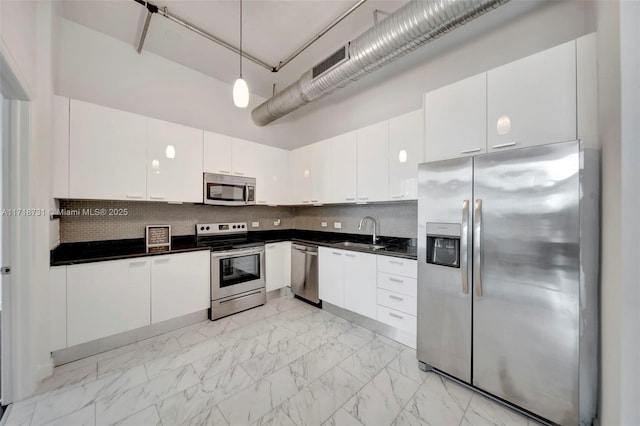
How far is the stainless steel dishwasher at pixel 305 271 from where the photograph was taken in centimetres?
316

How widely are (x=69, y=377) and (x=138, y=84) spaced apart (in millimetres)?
3026

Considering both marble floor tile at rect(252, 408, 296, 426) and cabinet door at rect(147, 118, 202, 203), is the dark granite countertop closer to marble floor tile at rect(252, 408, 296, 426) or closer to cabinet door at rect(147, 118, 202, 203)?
cabinet door at rect(147, 118, 202, 203)

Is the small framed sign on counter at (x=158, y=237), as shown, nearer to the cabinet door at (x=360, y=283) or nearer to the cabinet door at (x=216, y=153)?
the cabinet door at (x=216, y=153)

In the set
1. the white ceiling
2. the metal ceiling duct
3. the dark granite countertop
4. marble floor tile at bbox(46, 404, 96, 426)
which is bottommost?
marble floor tile at bbox(46, 404, 96, 426)

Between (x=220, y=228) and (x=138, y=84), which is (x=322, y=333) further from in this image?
(x=138, y=84)

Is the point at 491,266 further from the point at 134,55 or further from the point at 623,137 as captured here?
the point at 134,55

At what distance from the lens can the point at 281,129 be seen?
4.25 m

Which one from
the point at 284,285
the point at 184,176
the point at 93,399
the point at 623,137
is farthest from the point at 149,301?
the point at 623,137

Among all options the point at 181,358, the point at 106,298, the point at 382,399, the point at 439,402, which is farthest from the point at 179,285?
the point at 439,402

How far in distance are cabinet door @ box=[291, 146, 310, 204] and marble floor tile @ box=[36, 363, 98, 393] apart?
109 inches

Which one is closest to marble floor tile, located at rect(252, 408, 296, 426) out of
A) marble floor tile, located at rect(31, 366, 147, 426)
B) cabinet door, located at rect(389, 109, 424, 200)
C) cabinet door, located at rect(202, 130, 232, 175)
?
marble floor tile, located at rect(31, 366, 147, 426)

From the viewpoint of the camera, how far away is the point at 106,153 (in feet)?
7.45

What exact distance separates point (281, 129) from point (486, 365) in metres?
4.13

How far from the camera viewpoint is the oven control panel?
10.5 feet
